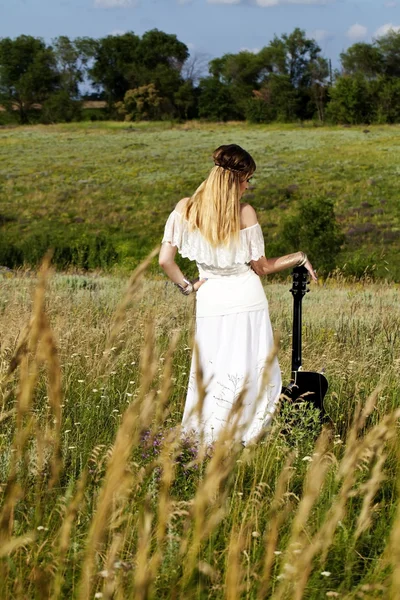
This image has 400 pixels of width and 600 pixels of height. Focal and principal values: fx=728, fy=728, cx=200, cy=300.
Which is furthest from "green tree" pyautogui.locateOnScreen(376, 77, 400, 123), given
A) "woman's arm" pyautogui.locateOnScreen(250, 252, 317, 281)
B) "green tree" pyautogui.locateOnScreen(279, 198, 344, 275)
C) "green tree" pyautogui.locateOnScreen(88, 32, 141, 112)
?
"woman's arm" pyautogui.locateOnScreen(250, 252, 317, 281)

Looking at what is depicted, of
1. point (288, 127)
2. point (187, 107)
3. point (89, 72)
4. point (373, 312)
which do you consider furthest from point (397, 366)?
point (89, 72)

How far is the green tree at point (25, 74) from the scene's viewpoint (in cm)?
7281

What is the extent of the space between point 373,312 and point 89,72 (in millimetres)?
73120

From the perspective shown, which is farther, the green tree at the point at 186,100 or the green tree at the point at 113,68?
the green tree at the point at 113,68

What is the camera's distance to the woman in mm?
3926

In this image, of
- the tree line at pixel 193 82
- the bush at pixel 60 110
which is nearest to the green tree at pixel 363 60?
the tree line at pixel 193 82

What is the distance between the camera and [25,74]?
7319 centimetres

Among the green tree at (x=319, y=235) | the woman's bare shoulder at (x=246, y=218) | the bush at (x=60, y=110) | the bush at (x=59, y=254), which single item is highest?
the bush at (x=60, y=110)

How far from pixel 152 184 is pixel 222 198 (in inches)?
1443

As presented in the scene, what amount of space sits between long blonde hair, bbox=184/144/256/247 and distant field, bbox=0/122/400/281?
15136mm

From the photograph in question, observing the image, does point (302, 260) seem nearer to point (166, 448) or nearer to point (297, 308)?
point (297, 308)

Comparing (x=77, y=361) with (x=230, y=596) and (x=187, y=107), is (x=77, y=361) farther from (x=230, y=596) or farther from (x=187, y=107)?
(x=187, y=107)

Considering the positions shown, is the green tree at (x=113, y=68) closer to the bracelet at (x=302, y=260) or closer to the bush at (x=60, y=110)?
the bush at (x=60, y=110)

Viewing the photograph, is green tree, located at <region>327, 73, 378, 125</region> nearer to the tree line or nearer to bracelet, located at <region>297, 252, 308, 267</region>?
the tree line
